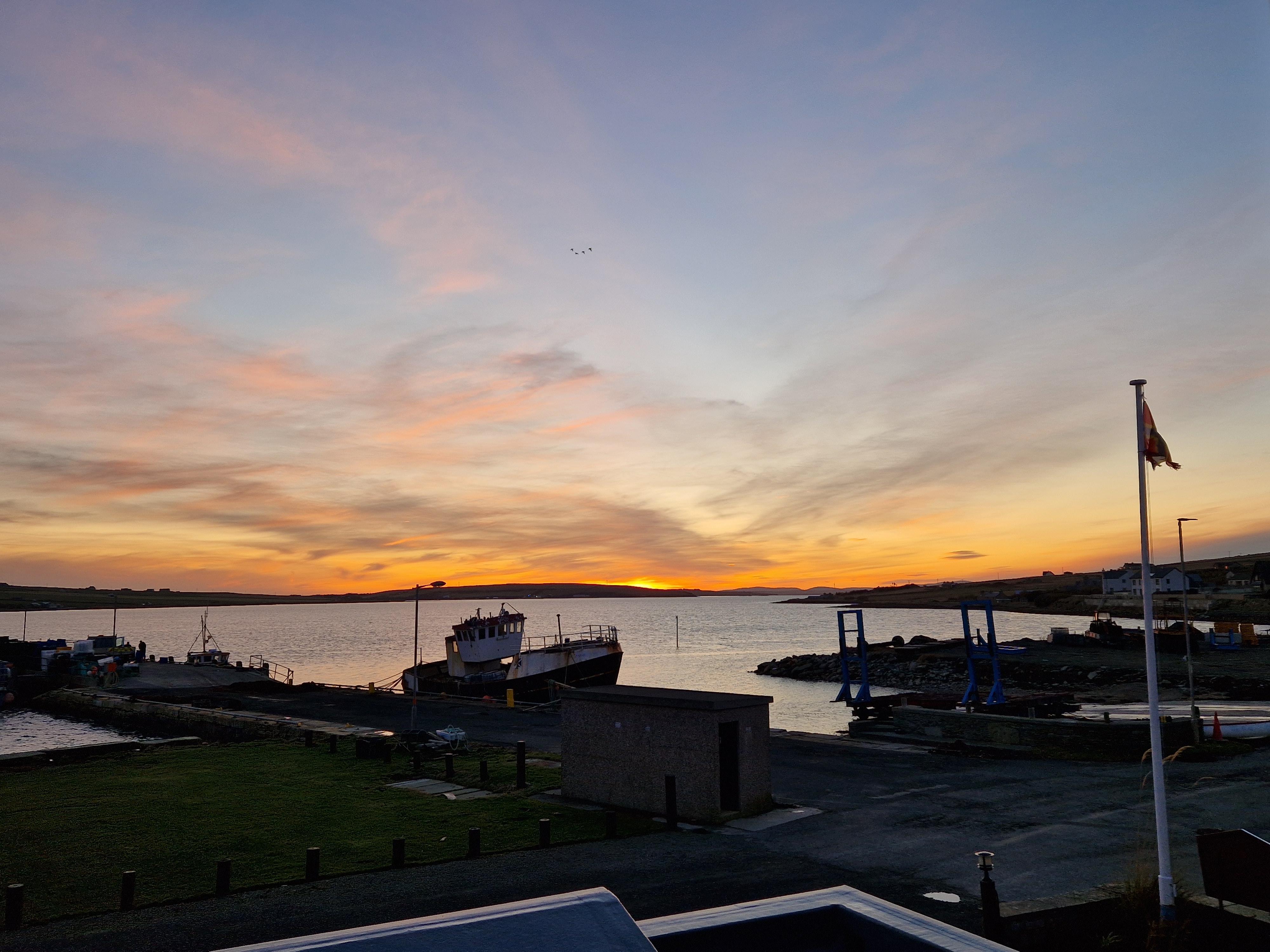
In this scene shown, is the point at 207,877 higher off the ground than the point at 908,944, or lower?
lower

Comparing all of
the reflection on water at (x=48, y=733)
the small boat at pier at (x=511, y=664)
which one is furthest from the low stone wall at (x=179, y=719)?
the small boat at pier at (x=511, y=664)

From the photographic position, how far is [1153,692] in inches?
474

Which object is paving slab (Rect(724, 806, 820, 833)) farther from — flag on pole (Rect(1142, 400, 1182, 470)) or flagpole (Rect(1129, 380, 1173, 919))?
flag on pole (Rect(1142, 400, 1182, 470))

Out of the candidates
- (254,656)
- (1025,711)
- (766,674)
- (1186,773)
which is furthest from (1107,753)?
(254,656)

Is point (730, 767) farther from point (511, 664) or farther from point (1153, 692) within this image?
point (511, 664)

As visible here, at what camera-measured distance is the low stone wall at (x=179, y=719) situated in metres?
36.0

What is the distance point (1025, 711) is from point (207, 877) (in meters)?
34.7

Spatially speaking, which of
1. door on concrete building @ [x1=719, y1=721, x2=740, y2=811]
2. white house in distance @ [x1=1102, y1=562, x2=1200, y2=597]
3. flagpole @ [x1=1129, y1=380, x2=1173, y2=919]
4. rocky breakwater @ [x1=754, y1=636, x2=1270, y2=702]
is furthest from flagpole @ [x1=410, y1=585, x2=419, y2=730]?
white house in distance @ [x1=1102, y1=562, x2=1200, y2=597]

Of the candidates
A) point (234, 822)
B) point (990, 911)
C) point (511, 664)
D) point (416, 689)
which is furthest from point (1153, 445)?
point (511, 664)

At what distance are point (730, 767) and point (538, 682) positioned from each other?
43282 mm

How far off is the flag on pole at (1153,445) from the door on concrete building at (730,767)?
10.7m

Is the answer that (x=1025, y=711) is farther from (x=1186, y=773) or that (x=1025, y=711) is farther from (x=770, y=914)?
(x=770, y=914)

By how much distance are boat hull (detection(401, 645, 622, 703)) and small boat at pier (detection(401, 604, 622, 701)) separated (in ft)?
0.16

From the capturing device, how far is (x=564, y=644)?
2566 inches
